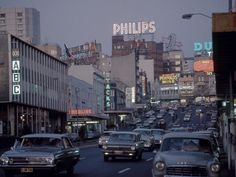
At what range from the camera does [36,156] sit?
19.0 metres

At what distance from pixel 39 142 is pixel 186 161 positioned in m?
6.73

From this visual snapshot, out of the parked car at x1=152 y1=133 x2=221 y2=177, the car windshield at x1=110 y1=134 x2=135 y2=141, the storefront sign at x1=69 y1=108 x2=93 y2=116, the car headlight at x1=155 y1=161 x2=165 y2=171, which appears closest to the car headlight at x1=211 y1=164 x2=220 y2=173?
the parked car at x1=152 y1=133 x2=221 y2=177

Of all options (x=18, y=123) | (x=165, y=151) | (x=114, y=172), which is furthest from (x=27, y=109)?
(x=165, y=151)

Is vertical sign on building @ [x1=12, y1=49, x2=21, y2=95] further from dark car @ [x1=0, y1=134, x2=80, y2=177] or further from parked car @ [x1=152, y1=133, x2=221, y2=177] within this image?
parked car @ [x1=152, y1=133, x2=221, y2=177]

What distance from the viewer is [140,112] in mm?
177250

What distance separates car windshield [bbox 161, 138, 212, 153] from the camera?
16516 millimetres

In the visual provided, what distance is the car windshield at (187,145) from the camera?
1652 centimetres

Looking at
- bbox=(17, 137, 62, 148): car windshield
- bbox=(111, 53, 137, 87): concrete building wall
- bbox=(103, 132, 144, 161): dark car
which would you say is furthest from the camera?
bbox=(111, 53, 137, 87): concrete building wall

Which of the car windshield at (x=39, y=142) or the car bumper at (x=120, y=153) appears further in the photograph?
the car bumper at (x=120, y=153)

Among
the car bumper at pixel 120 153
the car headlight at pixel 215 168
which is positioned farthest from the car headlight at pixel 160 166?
the car bumper at pixel 120 153

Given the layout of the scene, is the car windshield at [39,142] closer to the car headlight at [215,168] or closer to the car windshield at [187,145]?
the car windshield at [187,145]

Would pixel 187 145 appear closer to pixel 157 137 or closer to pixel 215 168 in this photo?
pixel 215 168

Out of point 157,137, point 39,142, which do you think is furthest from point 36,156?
point 157,137

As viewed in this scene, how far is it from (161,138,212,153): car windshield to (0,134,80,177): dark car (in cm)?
405
